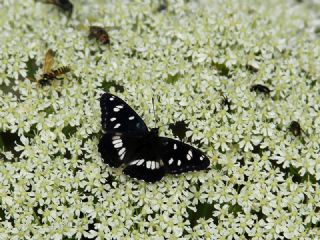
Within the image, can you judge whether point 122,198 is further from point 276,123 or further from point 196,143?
point 276,123

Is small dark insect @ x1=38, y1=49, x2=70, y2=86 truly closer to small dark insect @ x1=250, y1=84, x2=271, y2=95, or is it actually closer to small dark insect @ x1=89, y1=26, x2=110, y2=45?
small dark insect @ x1=89, y1=26, x2=110, y2=45

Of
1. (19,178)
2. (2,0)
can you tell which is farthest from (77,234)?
(2,0)

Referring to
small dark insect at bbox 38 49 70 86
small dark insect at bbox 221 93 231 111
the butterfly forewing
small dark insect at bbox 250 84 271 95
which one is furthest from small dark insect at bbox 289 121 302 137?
small dark insect at bbox 38 49 70 86

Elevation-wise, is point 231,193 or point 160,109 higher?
point 160,109

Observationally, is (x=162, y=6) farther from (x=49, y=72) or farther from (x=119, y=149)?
(x=119, y=149)

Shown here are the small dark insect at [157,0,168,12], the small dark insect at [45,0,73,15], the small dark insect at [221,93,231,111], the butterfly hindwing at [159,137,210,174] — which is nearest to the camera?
the butterfly hindwing at [159,137,210,174]

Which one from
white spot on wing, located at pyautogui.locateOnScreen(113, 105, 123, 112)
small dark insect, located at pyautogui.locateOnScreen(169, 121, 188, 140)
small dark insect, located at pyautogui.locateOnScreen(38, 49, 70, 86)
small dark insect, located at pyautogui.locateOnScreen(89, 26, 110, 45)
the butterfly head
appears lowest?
small dark insect, located at pyautogui.locateOnScreen(169, 121, 188, 140)

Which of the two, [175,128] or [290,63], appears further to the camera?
[290,63]
